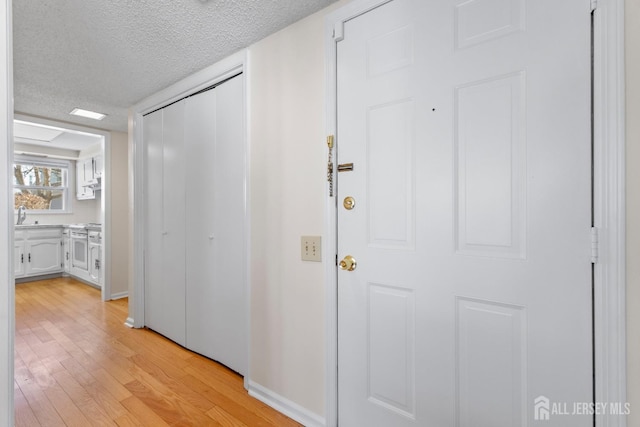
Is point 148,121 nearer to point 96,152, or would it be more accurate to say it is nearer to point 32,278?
point 96,152

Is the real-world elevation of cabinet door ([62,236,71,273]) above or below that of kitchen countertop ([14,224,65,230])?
below

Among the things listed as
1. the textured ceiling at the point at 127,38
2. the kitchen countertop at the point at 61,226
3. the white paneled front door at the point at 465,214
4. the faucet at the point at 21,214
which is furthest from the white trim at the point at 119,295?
the white paneled front door at the point at 465,214

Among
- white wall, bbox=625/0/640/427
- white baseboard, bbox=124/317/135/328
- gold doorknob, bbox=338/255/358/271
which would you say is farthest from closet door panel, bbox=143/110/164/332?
white wall, bbox=625/0/640/427

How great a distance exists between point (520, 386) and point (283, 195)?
1.40 m

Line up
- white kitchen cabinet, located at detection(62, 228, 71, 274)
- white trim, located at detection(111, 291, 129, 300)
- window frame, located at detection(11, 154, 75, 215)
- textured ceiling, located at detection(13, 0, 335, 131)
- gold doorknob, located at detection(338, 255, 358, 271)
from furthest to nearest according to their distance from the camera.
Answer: window frame, located at detection(11, 154, 75, 215)
white kitchen cabinet, located at detection(62, 228, 71, 274)
white trim, located at detection(111, 291, 129, 300)
textured ceiling, located at detection(13, 0, 335, 131)
gold doorknob, located at detection(338, 255, 358, 271)

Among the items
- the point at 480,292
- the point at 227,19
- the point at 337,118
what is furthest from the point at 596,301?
the point at 227,19

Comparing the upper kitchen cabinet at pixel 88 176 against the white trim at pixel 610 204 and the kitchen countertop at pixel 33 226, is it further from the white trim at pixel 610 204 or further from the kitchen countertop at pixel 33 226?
the white trim at pixel 610 204

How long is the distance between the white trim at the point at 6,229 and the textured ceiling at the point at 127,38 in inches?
33.2

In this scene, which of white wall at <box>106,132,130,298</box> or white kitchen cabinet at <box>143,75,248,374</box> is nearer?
white kitchen cabinet at <box>143,75,248,374</box>

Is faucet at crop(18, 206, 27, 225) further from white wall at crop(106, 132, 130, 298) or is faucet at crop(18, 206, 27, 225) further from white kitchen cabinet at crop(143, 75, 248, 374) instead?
white kitchen cabinet at crop(143, 75, 248, 374)

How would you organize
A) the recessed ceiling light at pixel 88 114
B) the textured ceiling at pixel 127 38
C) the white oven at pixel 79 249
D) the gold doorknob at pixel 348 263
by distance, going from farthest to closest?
the white oven at pixel 79 249, the recessed ceiling light at pixel 88 114, the textured ceiling at pixel 127 38, the gold doorknob at pixel 348 263

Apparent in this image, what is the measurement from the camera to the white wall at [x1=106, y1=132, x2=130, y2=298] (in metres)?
3.92

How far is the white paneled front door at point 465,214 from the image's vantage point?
3.17 ft

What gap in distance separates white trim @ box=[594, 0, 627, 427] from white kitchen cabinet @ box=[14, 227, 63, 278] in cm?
682
